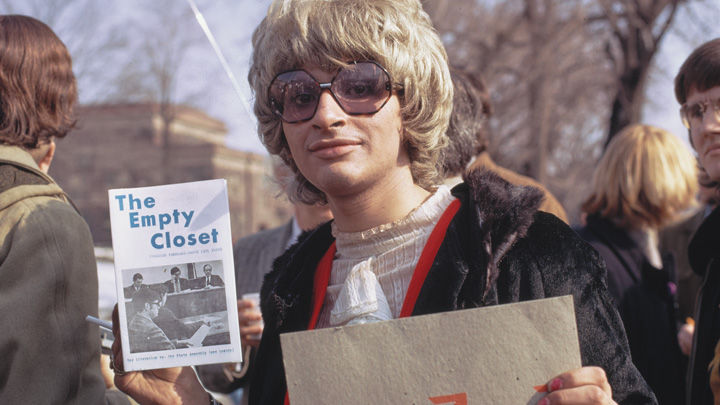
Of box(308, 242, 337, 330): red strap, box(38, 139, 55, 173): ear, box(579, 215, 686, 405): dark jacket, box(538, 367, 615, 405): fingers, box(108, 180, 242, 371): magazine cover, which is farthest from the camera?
box(579, 215, 686, 405): dark jacket

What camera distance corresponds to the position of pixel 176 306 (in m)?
1.76

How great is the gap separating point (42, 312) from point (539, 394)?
1.44 metres

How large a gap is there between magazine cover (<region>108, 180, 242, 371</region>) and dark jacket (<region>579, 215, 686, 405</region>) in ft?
7.13

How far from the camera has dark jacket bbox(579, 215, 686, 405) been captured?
3.32 metres

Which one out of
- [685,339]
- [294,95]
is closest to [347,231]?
[294,95]

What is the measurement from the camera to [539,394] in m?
1.46

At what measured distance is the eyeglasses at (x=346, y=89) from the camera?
6.06 ft

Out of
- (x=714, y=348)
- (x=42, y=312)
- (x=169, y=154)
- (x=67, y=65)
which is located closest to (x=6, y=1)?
(x=169, y=154)

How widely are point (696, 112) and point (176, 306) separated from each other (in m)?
1.84

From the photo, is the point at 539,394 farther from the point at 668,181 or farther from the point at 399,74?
the point at 668,181

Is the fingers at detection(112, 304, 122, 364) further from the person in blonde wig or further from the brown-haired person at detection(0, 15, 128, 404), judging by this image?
the person in blonde wig

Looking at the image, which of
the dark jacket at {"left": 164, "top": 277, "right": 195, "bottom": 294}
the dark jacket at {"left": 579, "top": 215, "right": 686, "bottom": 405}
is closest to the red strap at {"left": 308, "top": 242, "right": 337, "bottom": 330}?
the dark jacket at {"left": 164, "top": 277, "right": 195, "bottom": 294}

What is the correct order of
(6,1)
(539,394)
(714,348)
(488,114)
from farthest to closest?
(6,1), (488,114), (714,348), (539,394)

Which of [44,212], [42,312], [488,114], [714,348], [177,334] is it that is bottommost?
[714,348]
